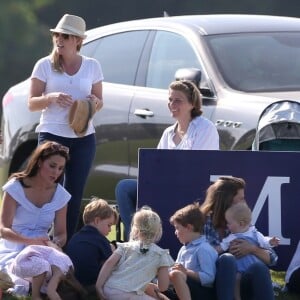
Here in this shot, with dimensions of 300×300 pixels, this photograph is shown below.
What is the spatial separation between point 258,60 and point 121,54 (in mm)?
1233

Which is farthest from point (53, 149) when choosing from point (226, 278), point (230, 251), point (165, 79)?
point (165, 79)

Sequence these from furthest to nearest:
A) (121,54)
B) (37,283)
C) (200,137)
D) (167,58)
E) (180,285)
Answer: (121,54)
(167,58)
(200,137)
(37,283)
(180,285)

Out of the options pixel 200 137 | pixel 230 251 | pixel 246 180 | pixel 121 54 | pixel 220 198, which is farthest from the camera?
pixel 121 54

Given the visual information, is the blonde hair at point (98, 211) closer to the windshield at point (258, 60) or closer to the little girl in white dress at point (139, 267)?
the little girl in white dress at point (139, 267)

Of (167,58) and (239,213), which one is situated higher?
(167,58)

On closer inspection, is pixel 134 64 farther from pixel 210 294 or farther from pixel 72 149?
pixel 210 294

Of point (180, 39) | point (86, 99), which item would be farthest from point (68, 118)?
point (180, 39)

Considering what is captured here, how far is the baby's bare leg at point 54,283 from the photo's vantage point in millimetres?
7983

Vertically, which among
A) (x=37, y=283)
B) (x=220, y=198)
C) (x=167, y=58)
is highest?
(x=167, y=58)

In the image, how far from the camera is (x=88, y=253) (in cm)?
832

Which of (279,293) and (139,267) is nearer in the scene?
(139,267)

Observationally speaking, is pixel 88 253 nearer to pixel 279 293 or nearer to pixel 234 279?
pixel 234 279

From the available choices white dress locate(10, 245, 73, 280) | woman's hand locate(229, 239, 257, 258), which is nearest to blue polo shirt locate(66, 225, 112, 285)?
white dress locate(10, 245, 73, 280)

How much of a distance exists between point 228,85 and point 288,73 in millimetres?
523
